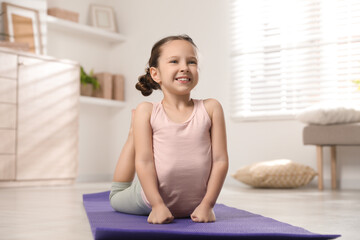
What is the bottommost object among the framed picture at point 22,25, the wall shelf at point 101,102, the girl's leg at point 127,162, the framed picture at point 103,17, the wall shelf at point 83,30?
the girl's leg at point 127,162

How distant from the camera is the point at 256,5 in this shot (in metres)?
4.46

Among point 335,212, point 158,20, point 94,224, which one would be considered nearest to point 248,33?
point 158,20

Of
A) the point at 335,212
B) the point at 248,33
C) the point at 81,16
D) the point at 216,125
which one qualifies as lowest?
the point at 335,212

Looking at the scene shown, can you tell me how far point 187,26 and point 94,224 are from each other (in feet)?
11.9

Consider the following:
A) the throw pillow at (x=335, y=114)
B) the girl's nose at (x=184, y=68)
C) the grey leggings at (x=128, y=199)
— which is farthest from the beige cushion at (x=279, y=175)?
the girl's nose at (x=184, y=68)

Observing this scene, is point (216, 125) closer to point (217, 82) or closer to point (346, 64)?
point (346, 64)

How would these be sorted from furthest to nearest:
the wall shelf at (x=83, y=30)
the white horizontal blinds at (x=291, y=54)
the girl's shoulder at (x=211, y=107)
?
the wall shelf at (x=83, y=30) → the white horizontal blinds at (x=291, y=54) → the girl's shoulder at (x=211, y=107)

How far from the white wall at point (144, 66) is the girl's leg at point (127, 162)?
2.60 metres

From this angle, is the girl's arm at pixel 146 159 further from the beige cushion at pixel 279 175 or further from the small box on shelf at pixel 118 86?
the small box on shelf at pixel 118 86

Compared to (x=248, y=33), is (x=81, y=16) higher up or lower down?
higher up

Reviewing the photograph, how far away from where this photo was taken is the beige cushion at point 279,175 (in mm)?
3643

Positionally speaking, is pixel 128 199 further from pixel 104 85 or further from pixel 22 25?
pixel 104 85

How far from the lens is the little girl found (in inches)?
60.8

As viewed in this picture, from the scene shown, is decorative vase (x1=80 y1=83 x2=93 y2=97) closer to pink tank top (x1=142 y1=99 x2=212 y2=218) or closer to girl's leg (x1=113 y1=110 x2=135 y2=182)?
girl's leg (x1=113 y1=110 x2=135 y2=182)
